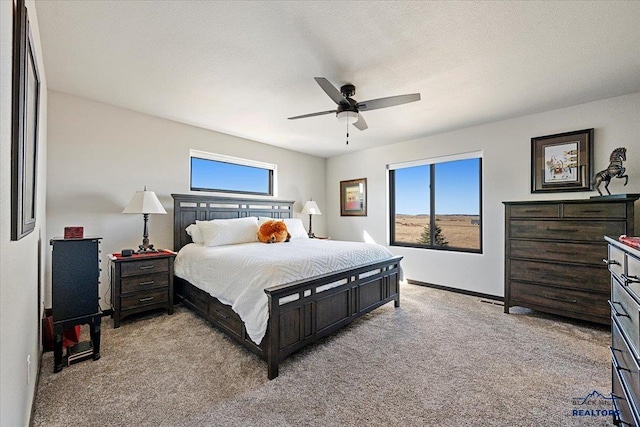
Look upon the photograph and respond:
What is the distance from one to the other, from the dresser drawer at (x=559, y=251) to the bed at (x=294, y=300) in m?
1.49

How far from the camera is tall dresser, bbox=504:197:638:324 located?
9.45 feet

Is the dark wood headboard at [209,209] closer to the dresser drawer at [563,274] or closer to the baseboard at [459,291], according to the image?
the baseboard at [459,291]

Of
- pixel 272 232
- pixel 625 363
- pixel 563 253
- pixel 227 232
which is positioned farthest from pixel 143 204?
pixel 563 253

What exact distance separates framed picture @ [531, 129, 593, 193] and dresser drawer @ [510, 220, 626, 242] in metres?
0.66

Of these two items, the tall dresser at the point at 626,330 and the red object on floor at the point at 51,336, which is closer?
the tall dresser at the point at 626,330

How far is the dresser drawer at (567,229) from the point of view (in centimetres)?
287

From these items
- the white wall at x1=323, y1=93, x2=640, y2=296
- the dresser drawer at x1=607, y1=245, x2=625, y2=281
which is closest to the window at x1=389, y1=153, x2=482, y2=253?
the white wall at x1=323, y1=93, x2=640, y2=296

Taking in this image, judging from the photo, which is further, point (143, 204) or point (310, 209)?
point (310, 209)

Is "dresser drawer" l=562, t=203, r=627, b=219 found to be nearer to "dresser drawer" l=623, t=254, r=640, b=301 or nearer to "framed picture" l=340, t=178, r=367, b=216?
"dresser drawer" l=623, t=254, r=640, b=301

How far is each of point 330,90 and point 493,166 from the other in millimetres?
3026

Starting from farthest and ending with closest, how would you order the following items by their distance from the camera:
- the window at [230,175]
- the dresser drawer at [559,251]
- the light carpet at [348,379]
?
1. the window at [230,175]
2. the dresser drawer at [559,251]
3. the light carpet at [348,379]

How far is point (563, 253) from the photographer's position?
312 centimetres

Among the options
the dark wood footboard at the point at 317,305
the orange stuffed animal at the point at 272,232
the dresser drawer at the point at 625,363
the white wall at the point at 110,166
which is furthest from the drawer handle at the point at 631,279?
the white wall at the point at 110,166

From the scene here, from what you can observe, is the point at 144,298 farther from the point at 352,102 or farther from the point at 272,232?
the point at 352,102
